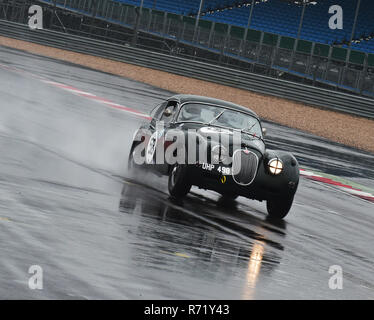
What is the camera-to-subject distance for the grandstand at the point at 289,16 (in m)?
47.6

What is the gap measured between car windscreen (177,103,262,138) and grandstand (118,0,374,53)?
34921 mm

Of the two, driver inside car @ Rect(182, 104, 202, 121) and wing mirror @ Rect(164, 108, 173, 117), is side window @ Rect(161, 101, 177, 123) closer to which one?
wing mirror @ Rect(164, 108, 173, 117)

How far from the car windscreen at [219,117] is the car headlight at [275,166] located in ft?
3.57

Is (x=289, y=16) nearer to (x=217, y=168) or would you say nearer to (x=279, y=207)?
(x=279, y=207)

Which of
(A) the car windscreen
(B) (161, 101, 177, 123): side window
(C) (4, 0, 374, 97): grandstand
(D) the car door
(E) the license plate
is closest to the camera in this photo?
(E) the license plate

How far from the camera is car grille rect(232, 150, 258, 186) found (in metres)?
11.0

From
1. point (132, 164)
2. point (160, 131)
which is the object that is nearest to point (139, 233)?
point (160, 131)

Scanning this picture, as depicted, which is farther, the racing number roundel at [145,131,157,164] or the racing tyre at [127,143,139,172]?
the racing tyre at [127,143,139,172]

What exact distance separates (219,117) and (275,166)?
4.44ft

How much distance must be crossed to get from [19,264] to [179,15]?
4672cm

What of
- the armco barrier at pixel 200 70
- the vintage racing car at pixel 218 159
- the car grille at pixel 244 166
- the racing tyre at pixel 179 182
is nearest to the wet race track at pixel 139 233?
the racing tyre at pixel 179 182

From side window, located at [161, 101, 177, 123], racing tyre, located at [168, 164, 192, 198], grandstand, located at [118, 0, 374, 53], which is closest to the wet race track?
racing tyre, located at [168, 164, 192, 198]

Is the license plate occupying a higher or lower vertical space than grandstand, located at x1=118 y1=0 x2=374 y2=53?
lower

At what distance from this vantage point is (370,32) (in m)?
47.2
